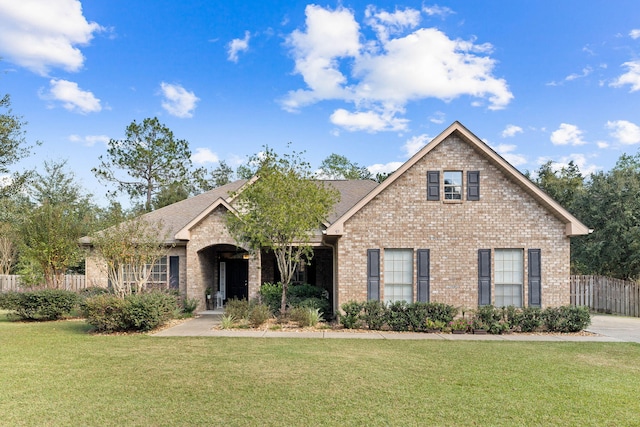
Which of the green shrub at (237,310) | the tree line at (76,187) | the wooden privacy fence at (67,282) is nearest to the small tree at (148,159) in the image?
the tree line at (76,187)

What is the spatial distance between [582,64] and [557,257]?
1081 cm

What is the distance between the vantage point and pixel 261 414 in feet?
19.8

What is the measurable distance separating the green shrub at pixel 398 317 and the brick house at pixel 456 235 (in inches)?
35.2

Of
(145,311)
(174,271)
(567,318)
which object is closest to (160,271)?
(174,271)

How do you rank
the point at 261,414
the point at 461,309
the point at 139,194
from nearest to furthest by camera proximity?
the point at 261,414
the point at 461,309
the point at 139,194

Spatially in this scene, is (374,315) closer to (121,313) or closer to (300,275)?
(121,313)

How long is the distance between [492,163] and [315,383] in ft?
33.8

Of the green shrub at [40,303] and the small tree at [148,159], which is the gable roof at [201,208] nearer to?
the green shrub at [40,303]

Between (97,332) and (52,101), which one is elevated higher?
(52,101)

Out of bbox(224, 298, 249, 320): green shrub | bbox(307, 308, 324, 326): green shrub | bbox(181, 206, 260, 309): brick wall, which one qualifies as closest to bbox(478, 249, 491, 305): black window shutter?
bbox(307, 308, 324, 326): green shrub

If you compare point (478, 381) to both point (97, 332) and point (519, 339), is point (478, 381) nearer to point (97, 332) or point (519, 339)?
point (519, 339)

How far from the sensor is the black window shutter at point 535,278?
14344 millimetres

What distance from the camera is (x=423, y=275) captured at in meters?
14.5

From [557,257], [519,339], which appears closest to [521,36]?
[557,257]
